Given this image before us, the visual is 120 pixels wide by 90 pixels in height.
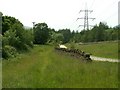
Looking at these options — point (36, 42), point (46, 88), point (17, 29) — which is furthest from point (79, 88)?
point (36, 42)

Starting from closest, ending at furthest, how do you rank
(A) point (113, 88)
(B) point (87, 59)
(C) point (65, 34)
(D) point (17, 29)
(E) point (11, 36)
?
(A) point (113, 88)
(B) point (87, 59)
(E) point (11, 36)
(D) point (17, 29)
(C) point (65, 34)

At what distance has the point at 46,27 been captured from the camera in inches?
5236

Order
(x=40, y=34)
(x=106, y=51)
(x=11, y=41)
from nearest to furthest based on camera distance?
(x=11, y=41)
(x=106, y=51)
(x=40, y=34)

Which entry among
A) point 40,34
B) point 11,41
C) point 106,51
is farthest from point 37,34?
point 106,51

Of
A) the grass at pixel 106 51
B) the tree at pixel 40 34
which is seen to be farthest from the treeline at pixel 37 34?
the grass at pixel 106 51

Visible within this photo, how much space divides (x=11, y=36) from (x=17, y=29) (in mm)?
11778

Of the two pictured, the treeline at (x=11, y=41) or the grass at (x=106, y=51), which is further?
the grass at (x=106, y=51)

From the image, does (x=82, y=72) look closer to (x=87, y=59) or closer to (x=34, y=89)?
(x=34, y=89)

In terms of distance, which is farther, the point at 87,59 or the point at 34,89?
the point at 87,59

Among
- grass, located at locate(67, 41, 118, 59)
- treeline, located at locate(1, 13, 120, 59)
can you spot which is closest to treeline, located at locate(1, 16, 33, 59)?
treeline, located at locate(1, 13, 120, 59)

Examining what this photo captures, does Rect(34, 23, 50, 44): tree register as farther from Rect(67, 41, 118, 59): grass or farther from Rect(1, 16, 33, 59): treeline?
Rect(67, 41, 118, 59): grass

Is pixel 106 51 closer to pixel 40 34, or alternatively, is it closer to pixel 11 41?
pixel 11 41

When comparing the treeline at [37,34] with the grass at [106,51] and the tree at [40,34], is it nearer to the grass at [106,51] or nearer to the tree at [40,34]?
the tree at [40,34]

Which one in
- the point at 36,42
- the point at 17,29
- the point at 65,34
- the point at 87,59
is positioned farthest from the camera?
the point at 65,34
